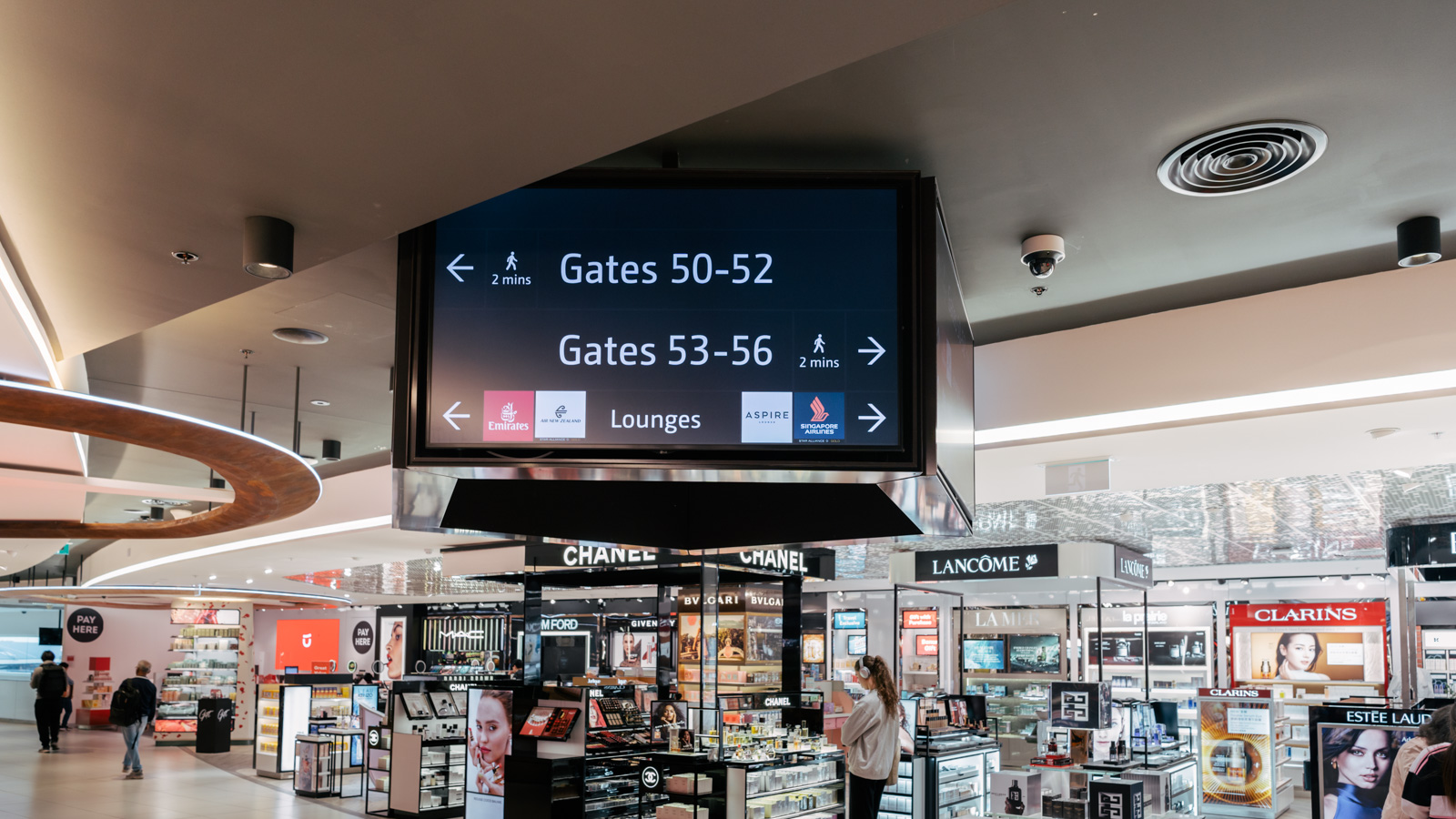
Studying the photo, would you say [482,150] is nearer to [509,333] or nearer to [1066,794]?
[509,333]

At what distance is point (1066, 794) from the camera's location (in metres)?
8.94

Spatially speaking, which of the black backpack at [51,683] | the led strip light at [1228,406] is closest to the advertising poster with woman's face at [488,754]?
the led strip light at [1228,406]

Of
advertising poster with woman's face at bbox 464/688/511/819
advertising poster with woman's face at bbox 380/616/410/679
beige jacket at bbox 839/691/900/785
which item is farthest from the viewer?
advertising poster with woman's face at bbox 380/616/410/679

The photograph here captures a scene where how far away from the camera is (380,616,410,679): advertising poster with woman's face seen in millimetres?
27656

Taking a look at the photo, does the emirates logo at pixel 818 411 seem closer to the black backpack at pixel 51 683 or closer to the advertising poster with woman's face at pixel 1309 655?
the advertising poster with woman's face at pixel 1309 655

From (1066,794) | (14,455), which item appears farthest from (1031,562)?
(14,455)

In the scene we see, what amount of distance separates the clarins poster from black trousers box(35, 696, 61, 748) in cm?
1784

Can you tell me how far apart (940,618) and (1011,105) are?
17.5m

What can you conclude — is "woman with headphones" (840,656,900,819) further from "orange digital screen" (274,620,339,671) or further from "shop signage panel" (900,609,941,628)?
"orange digital screen" (274,620,339,671)

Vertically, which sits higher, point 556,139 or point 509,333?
point 556,139

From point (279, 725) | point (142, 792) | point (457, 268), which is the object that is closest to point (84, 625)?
point (279, 725)

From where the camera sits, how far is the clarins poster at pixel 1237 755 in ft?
36.1

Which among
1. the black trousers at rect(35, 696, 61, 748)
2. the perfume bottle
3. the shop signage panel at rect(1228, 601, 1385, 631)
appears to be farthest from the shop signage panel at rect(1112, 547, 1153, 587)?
the black trousers at rect(35, 696, 61, 748)

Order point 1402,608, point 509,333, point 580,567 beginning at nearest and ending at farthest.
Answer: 1. point 509,333
2. point 580,567
3. point 1402,608
